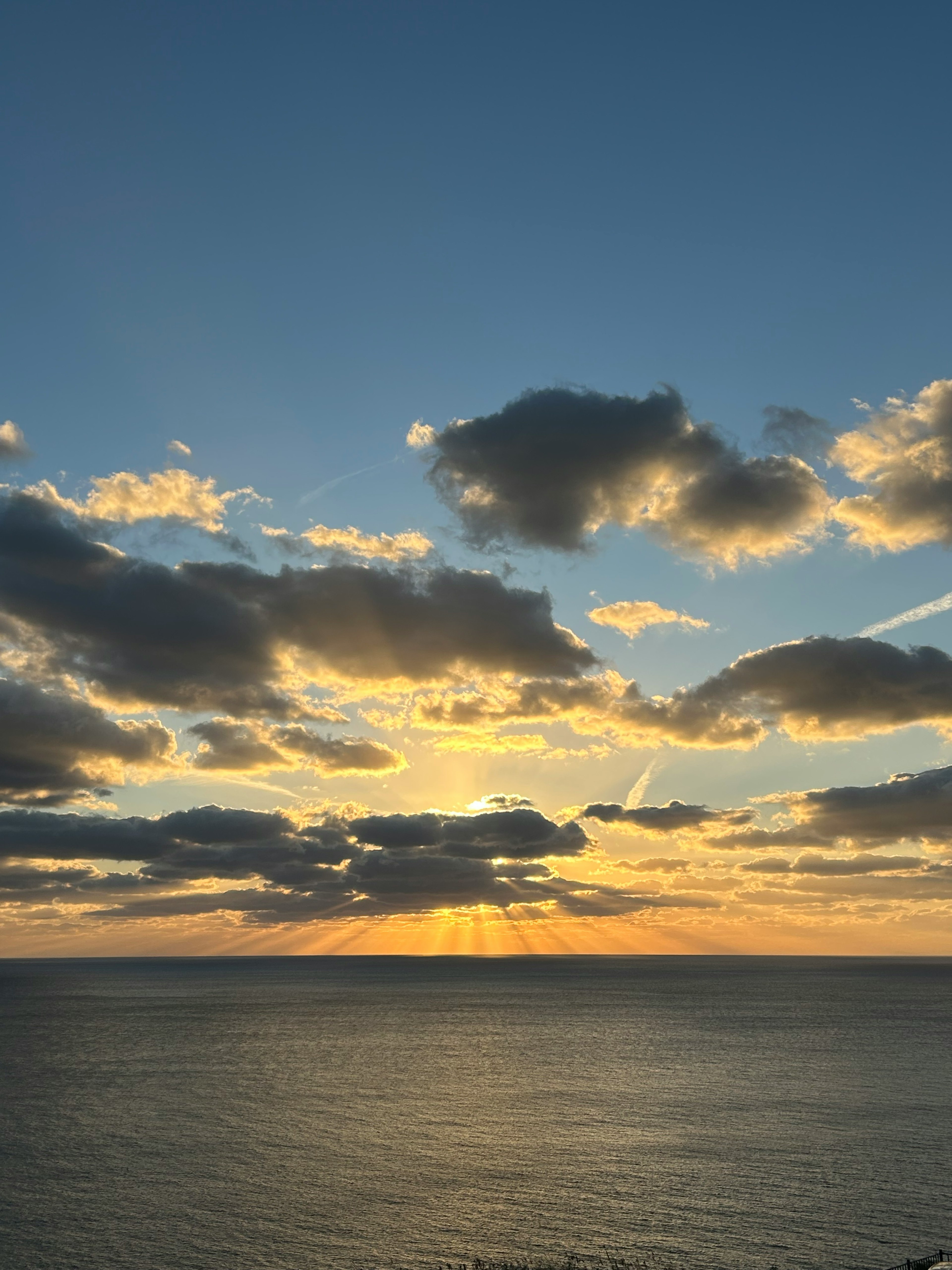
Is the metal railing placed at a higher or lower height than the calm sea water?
higher

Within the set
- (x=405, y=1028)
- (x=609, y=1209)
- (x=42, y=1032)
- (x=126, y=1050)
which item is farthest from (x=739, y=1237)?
(x=42, y=1032)

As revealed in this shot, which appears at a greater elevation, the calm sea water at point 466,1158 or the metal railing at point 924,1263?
the metal railing at point 924,1263

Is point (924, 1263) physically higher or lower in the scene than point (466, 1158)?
higher

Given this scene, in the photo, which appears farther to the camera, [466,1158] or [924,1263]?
[466,1158]

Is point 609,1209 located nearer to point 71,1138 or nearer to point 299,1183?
point 299,1183

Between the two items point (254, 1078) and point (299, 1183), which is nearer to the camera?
point (299, 1183)

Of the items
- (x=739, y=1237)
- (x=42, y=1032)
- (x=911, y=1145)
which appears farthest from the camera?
(x=42, y=1032)

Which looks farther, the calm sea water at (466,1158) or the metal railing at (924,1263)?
the calm sea water at (466,1158)

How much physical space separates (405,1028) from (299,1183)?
127 m

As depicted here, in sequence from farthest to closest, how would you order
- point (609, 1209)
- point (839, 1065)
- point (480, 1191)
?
point (839, 1065), point (480, 1191), point (609, 1209)

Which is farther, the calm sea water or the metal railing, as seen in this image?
the calm sea water

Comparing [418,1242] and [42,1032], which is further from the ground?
[418,1242]

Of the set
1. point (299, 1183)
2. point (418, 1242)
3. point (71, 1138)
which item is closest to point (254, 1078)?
point (71, 1138)

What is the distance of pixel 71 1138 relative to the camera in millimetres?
94625
